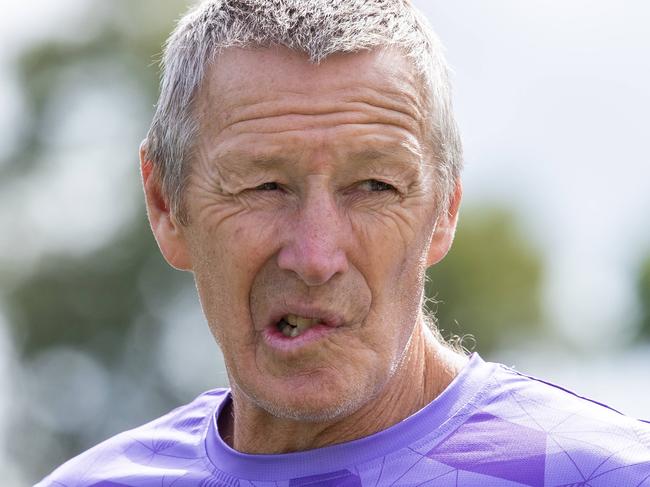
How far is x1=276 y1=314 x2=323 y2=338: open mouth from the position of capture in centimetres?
425

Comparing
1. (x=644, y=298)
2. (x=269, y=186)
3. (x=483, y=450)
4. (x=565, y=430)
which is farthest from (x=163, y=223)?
(x=644, y=298)

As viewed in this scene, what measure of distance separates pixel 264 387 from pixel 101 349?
81.8 ft

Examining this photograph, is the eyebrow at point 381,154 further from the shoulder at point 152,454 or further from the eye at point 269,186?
the shoulder at point 152,454

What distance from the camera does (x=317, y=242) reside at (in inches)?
163

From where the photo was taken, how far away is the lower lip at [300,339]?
4.22 meters

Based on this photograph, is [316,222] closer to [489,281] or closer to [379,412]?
[379,412]

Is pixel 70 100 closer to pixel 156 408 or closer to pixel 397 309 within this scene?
pixel 156 408

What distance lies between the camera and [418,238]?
173 inches

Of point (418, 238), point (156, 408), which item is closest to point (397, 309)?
point (418, 238)

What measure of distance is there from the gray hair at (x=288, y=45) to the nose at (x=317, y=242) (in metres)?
0.41

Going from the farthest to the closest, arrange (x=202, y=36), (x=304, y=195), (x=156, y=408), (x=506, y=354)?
1. (x=506, y=354)
2. (x=156, y=408)
3. (x=202, y=36)
4. (x=304, y=195)

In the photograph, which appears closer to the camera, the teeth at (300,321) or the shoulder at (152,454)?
the teeth at (300,321)

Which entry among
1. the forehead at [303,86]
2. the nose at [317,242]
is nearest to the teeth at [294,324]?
the nose at [317,242]

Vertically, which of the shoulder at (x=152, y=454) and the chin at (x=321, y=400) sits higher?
the chin at (x=321, y=400)
